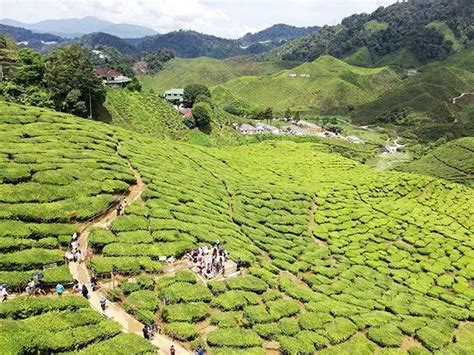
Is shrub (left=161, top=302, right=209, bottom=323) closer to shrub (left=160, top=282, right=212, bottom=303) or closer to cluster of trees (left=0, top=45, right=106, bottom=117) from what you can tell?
shrub (left=160, top=282, right=212, bottom=303)

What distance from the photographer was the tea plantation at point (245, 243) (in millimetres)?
31609

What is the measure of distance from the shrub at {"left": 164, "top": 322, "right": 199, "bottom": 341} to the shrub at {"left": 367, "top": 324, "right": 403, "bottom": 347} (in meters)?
15.7

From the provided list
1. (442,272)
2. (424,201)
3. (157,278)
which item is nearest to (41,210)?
(157,278)

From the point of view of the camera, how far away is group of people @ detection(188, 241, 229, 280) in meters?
37.4

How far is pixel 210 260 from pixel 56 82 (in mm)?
64349

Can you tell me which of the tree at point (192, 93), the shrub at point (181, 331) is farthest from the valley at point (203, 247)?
the tree at point (192, 93)

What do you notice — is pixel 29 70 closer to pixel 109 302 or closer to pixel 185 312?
pixel 109 302

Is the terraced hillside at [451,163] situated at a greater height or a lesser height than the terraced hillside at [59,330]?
lesser

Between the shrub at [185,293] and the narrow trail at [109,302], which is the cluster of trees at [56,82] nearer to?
the narrow trail at [109,302]

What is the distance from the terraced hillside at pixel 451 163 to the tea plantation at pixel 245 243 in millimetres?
42550

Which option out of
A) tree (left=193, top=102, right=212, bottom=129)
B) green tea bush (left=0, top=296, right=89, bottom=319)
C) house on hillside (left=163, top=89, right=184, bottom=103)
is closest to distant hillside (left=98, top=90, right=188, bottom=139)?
tree (left=193, top=102, right=212, bottom=129)

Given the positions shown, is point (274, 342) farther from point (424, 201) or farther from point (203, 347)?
point (424, 201)

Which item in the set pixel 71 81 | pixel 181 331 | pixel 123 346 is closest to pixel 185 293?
pixel 181 331

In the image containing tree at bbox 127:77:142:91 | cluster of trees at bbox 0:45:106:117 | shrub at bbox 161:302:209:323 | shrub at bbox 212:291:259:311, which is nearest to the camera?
shrub at bbox 161:302:209:323
